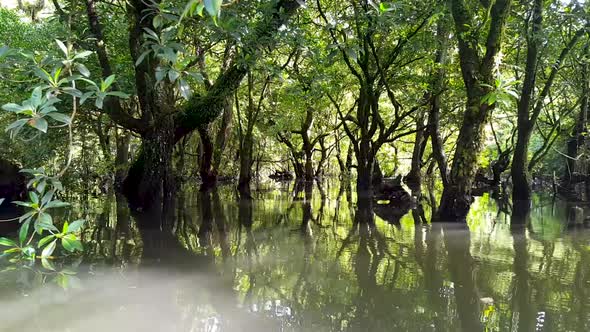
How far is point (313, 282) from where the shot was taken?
4.87 metres

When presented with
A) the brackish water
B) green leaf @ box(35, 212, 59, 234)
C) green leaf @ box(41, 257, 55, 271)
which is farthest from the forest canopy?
the brackish water

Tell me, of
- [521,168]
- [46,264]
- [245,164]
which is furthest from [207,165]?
[46,264]

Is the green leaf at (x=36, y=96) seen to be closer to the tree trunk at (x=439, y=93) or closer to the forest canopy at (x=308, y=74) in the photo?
the forest canopy at (x=308, y=74)

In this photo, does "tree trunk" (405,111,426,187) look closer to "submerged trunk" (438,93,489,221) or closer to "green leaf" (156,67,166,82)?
"submerged trunk" (438,93,489,221)

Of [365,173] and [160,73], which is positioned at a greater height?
[365,173]

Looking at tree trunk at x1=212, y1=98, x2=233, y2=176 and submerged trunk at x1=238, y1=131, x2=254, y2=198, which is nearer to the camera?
submerged trunk at x1=238, y1=131, x2=254, y2=198

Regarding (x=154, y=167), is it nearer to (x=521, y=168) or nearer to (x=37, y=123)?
(x=37, y=123)

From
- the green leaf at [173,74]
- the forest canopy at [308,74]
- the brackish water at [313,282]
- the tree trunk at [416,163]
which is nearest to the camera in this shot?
the green leaf at [173,74]

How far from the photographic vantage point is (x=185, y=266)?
18.4 feet

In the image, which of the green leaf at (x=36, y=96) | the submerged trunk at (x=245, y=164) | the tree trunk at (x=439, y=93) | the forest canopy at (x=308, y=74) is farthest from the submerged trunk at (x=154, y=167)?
the green leaf at (x=36, y=96)

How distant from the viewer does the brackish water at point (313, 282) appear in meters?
3.71

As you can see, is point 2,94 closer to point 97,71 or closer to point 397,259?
point 97,71

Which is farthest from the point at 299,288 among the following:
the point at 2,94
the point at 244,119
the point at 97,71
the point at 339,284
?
the point at 244,119

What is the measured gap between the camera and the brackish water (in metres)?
3.71
